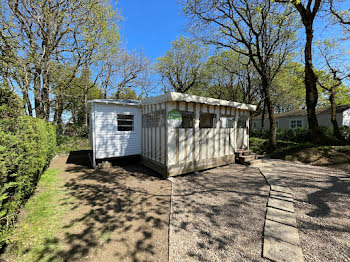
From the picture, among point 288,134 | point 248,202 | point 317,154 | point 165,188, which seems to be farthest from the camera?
point 288,134

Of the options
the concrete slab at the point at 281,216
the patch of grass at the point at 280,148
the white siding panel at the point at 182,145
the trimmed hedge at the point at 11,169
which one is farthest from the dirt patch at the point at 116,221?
the patch of grass at the point at 280,148

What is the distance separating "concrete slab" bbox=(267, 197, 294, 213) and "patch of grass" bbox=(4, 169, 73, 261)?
14.1 ft

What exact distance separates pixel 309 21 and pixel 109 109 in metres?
11.7

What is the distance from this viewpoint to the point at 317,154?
7.09m

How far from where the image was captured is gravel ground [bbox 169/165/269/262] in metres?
2.10

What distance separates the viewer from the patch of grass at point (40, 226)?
81.7 inches

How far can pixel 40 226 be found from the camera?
2.62 meters

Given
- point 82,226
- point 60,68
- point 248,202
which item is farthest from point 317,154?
point 60,68

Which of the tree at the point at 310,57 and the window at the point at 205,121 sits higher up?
the tree at the point at 310,57

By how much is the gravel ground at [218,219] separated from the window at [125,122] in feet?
12.4

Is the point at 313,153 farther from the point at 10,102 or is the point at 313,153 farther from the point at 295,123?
the point at 295,123

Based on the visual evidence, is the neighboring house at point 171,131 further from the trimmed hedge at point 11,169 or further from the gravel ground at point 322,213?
the trimmed hedge at point 11,169

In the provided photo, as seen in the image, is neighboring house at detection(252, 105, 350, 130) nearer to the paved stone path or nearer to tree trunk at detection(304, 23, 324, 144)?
tree trunk at detection(304, 23, 324, 144)

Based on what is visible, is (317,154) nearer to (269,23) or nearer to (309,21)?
(309,21)
